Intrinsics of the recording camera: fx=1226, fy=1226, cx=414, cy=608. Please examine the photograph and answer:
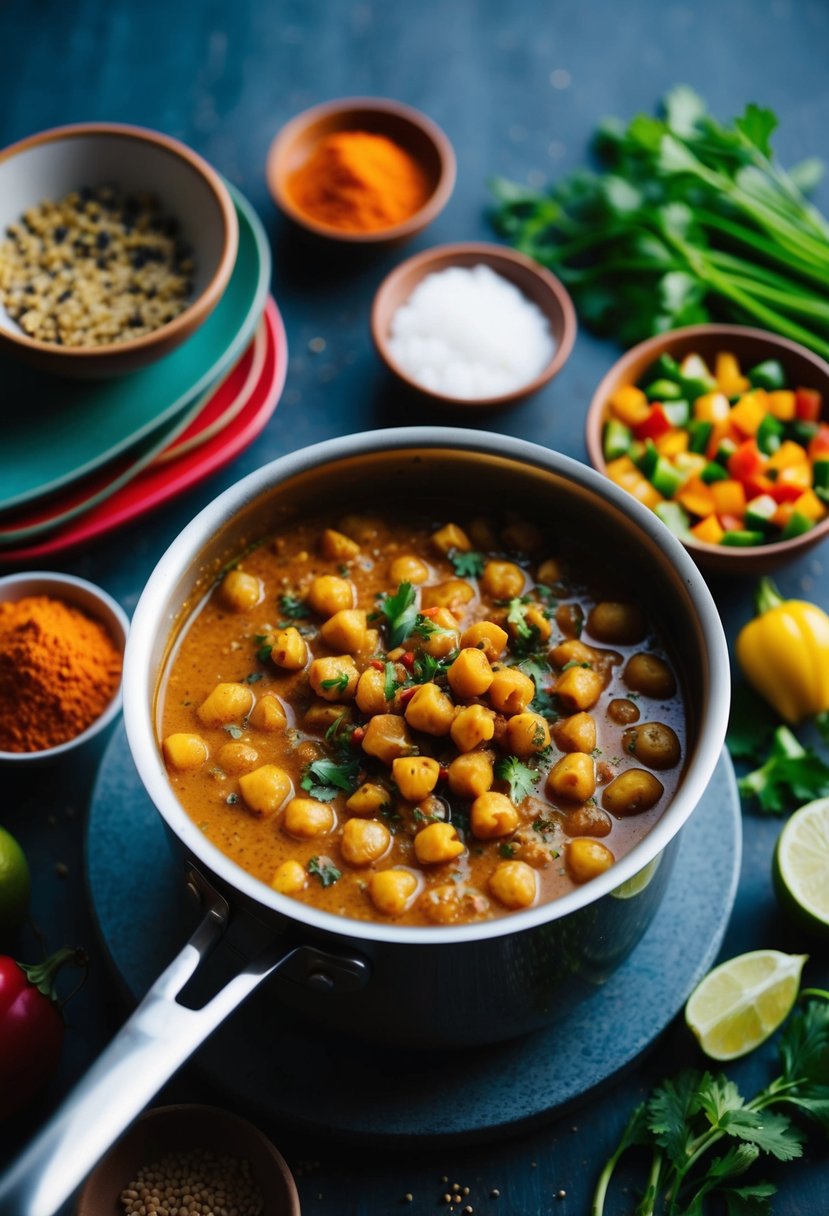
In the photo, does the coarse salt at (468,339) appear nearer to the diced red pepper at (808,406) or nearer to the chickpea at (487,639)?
the diced red pepper at (808,406)

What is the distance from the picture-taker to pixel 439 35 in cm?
499

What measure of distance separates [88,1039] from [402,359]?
2.30m

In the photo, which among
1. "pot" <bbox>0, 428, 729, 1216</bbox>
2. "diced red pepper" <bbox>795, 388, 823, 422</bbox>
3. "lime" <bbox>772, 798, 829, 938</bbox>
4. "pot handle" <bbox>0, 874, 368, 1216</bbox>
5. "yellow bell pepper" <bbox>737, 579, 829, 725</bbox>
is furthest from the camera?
"diced red pepper" <bbox>795, 388, 823, 422</bbox>

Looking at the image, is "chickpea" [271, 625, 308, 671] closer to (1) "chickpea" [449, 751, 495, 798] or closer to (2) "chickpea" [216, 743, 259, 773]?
(2) "chickpea" [216, 743, 259, 773]

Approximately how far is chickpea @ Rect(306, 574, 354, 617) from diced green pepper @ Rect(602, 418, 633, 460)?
126 centimetres

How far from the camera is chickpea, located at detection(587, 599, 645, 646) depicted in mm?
2992

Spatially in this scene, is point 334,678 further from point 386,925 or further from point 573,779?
point 386,925

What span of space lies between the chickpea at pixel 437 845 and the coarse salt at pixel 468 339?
1791mm

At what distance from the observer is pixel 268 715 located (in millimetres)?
2836

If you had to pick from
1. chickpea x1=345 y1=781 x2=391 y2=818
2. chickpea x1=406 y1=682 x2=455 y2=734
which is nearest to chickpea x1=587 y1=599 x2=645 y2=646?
chickpea x1=406 y1=682 x2=455 y2=734

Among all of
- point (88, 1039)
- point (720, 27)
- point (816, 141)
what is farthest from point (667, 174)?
point (88, 1039)

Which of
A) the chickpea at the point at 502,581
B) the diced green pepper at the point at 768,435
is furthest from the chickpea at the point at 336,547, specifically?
the diced green pepper at the point at 768,435

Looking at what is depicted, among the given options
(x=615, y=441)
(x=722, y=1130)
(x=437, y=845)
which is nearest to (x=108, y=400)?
(x=615, y=441)

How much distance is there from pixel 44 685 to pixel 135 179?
6.07 ft
